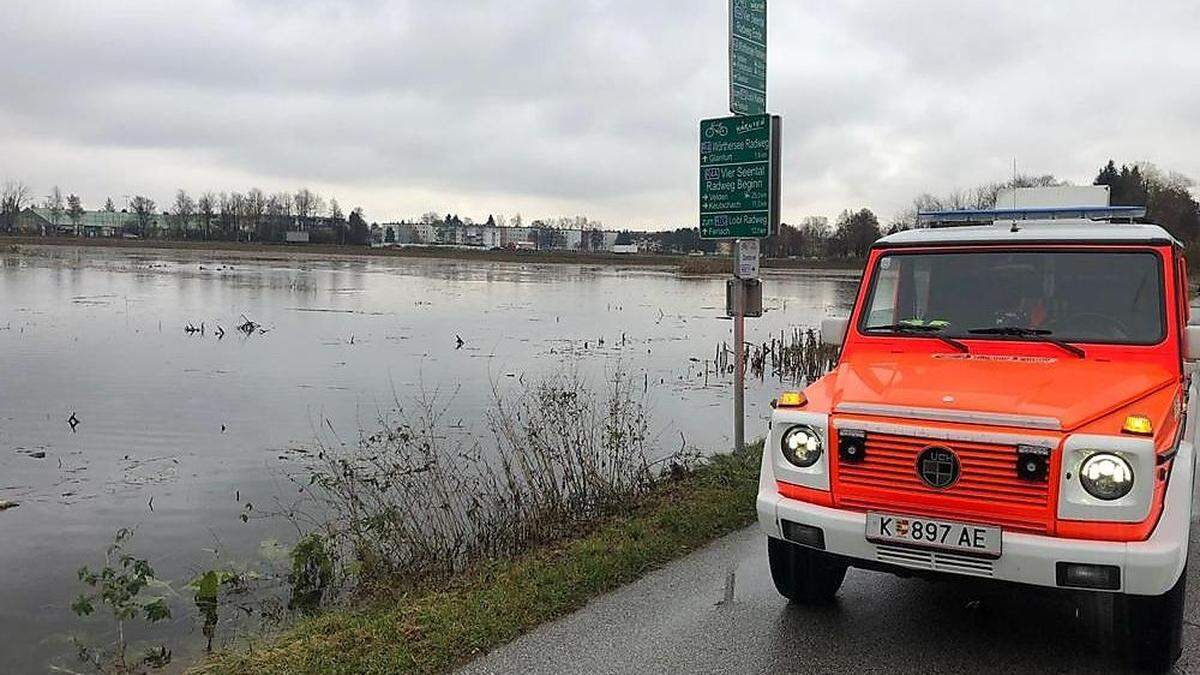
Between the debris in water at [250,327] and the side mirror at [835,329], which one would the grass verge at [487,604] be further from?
the debris in water at [250,327]

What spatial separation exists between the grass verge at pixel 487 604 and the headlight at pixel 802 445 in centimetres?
165

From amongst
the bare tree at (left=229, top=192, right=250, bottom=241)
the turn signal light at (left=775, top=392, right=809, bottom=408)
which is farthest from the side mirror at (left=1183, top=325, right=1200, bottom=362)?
the bare tree at (left=229, top=192, right=250, bottom=241)

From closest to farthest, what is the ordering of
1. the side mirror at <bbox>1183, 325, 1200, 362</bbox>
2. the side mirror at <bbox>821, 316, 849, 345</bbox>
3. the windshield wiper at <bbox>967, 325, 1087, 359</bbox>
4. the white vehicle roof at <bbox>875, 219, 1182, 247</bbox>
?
the side mirror at <bbox>1183, 325, 1200, 362</bbox>
the windshield wiper at <bbox>967, 325, 1087, 359</bbox>
the white vehicle roof at <bbox>875, 219, 1182, 247</bbox>
the side mirror at <bbox>821, 316, 849, 345</bbox>

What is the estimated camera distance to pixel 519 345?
22281 millimetres

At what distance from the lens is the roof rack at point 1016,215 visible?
7484 mm

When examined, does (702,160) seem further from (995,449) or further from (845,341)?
(995,449)

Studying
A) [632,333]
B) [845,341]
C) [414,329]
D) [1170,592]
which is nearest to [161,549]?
[845,341]

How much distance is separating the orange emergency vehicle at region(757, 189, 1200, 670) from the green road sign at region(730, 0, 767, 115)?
344 centimetres

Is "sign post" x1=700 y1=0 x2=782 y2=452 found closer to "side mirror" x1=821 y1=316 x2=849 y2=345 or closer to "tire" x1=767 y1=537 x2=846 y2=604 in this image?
"side mirror" x1=821 y1=316 x2=849 y2=345

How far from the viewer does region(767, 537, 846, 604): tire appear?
208 inches

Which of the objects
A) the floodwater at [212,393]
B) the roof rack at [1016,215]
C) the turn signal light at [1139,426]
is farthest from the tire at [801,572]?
the floodwater at [212,393]

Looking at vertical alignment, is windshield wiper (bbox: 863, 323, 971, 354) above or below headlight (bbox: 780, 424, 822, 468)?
above

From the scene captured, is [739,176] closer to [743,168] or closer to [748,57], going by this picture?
[743,168]

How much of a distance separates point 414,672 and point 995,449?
115 inches
